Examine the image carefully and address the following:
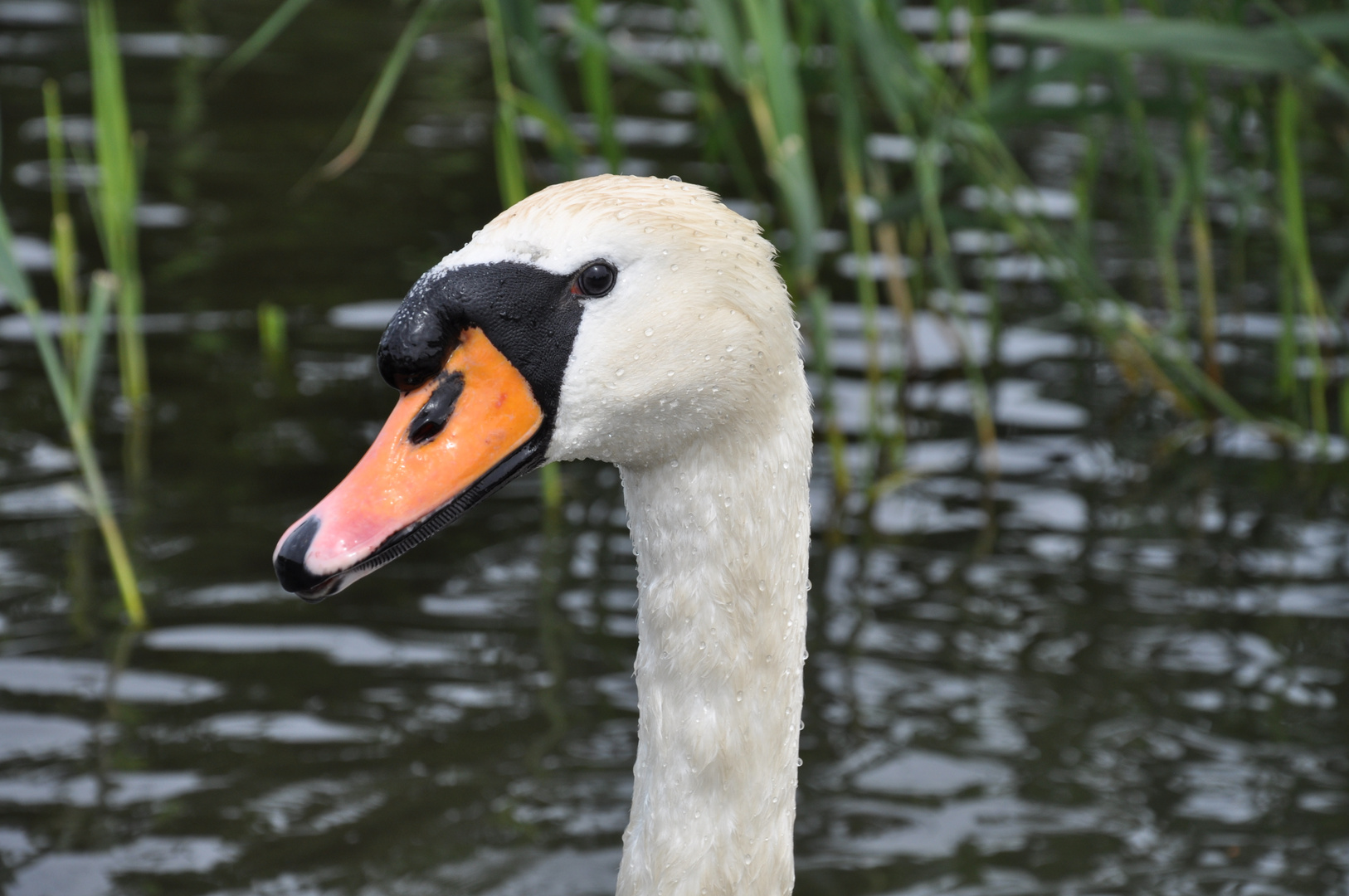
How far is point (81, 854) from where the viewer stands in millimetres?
3979

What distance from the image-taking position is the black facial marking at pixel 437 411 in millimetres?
2406

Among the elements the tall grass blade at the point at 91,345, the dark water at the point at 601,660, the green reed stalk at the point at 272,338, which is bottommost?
the dark water at the point at 601,660

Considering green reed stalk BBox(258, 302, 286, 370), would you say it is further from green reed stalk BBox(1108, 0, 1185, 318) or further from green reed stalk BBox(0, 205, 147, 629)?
green reed stalk BBox(1108, 0, 1185, 318)

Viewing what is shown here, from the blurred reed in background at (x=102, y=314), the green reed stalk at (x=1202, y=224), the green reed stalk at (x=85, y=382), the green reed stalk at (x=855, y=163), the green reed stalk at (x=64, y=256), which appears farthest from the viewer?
the green reed stalk at (x=1202, y=224)

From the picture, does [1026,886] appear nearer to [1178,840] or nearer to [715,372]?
[1178,840]

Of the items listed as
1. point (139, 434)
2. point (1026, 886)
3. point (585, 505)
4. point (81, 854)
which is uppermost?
point (139, 434)

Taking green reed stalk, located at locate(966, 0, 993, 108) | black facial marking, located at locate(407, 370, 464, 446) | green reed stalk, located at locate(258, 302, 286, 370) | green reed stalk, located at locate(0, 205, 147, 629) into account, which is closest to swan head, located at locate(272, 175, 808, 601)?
black facial marking, located at locate(407, 370, 464, 446)

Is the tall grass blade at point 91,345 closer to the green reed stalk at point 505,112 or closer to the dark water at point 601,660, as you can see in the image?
the dark water at point 601,660

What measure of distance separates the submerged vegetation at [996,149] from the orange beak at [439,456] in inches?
80.3

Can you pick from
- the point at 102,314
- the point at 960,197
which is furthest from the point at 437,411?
the point at 960,197

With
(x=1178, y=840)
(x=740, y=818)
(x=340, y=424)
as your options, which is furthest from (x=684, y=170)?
(x=740, y=818)

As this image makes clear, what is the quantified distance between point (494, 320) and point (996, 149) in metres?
2.66

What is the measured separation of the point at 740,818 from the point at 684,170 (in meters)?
5.91

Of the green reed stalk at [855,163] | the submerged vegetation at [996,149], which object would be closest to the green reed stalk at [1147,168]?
the submerged vegetation at [996,149]
